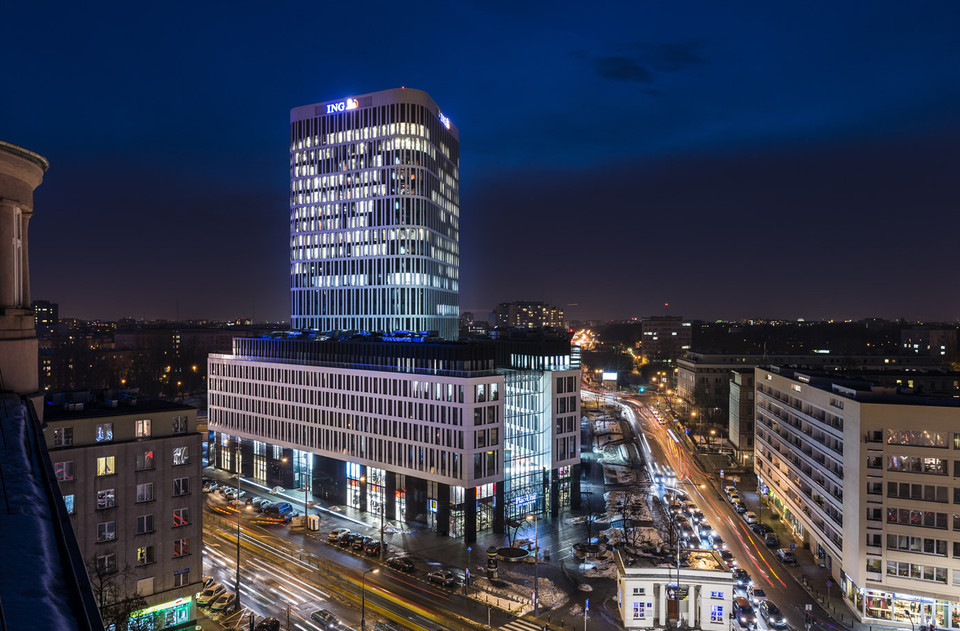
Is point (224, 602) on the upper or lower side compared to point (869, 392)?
lower

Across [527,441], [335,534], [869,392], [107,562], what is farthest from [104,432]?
[869,392]

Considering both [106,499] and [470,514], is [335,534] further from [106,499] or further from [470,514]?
[106,499]

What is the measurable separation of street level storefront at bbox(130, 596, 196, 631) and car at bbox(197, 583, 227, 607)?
629 cm

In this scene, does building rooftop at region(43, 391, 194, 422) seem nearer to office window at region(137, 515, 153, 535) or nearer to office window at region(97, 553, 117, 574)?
office window at region(137, 515, 153, 535)

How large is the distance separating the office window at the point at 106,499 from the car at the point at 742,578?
57.4 m

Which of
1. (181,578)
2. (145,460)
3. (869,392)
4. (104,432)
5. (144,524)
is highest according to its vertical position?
(869,392)

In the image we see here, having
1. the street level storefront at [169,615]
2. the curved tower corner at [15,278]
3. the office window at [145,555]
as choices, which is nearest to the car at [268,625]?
the street level storefront at [169,615]

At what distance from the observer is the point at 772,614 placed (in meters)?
55.3

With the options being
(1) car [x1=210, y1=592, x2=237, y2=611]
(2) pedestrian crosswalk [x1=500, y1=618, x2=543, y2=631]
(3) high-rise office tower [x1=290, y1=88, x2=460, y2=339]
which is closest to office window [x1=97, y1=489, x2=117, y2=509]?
(1) car [x1=210, y1=592, x2=237, y2=611]

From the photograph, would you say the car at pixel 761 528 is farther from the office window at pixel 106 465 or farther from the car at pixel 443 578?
the office window at pixel 106 465

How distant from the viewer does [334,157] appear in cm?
14075

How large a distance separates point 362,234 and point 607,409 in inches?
3305

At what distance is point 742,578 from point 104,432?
6177cm

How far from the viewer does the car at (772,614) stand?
54.0 m
